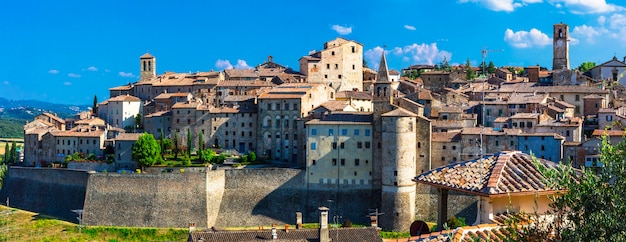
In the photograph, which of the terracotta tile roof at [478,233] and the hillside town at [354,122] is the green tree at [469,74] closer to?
the hillside town at [354,122]

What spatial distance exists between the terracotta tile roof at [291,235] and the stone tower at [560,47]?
4964cm

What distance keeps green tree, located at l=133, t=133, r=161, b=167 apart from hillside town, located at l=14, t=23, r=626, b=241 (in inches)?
79.5

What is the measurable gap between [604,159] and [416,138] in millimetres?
41485

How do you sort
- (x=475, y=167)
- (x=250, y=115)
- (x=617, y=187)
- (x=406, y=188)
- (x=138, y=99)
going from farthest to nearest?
(x=138, y=99)
(x=250, y=115)
(x=406, y=188)
(x=475, y=167)
(x=617, y=187)

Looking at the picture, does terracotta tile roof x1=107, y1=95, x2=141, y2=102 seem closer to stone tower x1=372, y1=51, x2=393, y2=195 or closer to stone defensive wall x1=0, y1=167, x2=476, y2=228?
stone defensive wall x1=0, y1=167, x2=476, y2=228

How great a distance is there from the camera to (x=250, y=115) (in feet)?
202

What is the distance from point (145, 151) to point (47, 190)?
9344 millimetres

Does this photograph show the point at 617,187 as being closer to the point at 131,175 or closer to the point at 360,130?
the point at 360,130

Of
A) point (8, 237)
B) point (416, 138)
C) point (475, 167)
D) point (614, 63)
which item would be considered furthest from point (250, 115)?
point (475, 167)

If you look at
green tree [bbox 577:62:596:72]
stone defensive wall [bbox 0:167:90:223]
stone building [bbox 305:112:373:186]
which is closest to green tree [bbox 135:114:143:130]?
stone defensive wall [bbox 0:167:90:223]

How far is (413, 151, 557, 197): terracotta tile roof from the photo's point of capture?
40.0 ft

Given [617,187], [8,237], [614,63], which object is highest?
[614,63]

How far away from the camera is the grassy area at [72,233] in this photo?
168ft

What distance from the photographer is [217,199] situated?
54.3 m
